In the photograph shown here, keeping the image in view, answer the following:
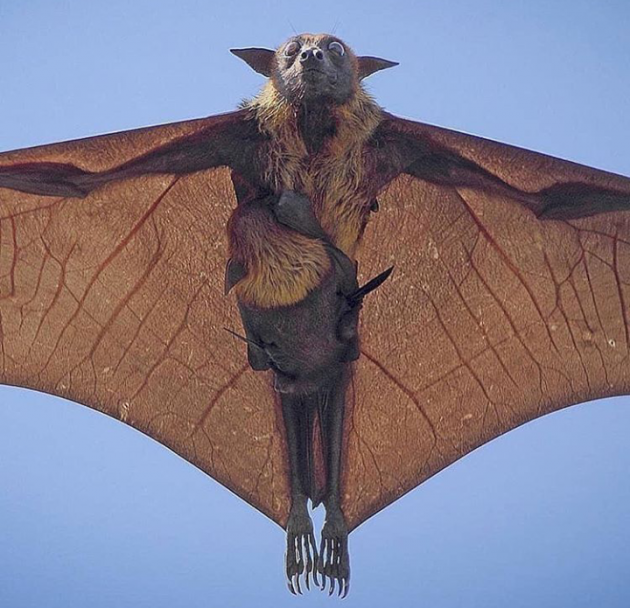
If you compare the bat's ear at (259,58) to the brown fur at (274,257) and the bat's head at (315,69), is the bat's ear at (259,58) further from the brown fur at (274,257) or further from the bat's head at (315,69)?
the brown fur at (274,257)

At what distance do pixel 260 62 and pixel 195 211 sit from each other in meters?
0.61

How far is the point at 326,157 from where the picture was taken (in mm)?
3734

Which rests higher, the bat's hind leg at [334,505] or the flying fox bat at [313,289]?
the flying fox bat at [313,289]

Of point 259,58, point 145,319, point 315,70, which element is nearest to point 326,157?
point 315,70

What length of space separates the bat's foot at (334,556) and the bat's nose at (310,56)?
1.39 meters

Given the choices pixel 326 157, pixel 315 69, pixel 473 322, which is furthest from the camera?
pixel 473 322

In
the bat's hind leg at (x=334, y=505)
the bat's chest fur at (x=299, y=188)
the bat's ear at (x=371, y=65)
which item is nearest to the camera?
the bat's chest fur at (x=299, y=188)

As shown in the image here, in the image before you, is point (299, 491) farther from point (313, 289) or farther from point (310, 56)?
point (310, 56)

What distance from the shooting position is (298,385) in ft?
13.3

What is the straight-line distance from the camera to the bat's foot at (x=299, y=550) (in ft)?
13.3

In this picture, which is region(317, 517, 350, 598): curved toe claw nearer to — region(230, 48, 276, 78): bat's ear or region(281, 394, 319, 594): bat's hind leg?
region(281, 394, 319, 594): bat's hind leg

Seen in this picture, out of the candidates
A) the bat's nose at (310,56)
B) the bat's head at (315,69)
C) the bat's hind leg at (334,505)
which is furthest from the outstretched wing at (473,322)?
the bat's nose at (310,56)

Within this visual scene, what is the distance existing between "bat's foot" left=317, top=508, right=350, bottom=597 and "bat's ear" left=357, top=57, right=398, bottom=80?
1.33 meters

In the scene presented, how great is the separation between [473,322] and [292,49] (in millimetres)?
1206
